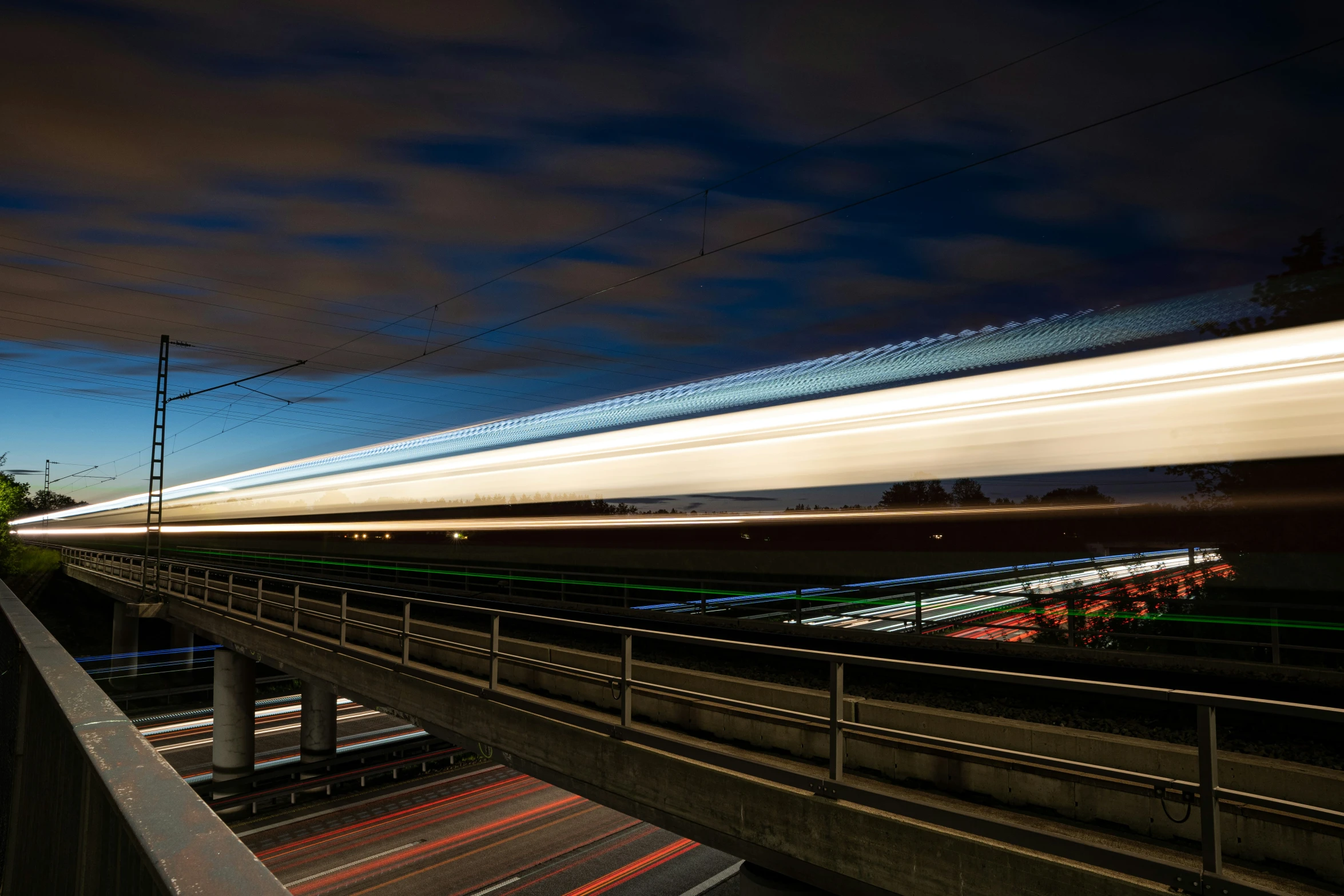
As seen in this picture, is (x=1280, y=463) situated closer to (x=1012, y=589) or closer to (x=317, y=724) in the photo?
(x=1012, y=589)

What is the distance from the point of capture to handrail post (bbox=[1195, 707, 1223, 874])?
3.87m

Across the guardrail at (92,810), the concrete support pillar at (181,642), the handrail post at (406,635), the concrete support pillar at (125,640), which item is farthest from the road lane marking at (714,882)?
the concrete support pillar at (181,642)

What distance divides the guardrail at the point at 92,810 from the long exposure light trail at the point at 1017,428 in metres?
8.12

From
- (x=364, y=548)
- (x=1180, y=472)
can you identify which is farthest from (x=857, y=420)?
(x=364, y=548)

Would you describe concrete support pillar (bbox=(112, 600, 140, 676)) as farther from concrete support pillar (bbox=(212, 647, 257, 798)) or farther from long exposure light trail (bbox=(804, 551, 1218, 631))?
long exposure light trail (bbox=(804, 551, 1218, 631))

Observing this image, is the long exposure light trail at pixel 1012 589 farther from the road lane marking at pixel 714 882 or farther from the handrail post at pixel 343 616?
the handrail post at pixel 343 616

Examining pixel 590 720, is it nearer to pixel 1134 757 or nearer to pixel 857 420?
pixel 1134 757

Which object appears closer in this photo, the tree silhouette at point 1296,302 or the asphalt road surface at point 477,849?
the tree silhouette at point 1296,302

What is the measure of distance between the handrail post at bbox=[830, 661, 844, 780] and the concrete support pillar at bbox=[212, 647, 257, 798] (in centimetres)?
2230

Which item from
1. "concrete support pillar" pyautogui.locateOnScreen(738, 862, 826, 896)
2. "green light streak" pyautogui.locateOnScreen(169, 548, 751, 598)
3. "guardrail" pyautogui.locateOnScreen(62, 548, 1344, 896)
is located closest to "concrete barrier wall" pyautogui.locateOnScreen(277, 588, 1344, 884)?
"guardrail" pyautogui.locateOnScreen(62, 548, 1344, 896)

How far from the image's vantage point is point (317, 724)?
24.8 meters

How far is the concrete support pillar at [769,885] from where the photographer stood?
6.25 meters

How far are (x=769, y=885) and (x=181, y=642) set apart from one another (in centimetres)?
5409

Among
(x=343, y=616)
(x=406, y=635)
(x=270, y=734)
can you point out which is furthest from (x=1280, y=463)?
(x=270, y=734)
